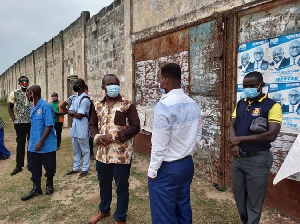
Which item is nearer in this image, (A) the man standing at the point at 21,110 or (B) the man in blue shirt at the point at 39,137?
(B) the man in blue shirt at the point at 39,137

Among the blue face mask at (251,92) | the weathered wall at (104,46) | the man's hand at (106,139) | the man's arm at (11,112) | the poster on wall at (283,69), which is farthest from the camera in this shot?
the weathered wall at (104,46)

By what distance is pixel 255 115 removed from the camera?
8.05 ft

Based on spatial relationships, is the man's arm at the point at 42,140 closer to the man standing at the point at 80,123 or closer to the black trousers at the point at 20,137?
the man standing at the point at 80,123

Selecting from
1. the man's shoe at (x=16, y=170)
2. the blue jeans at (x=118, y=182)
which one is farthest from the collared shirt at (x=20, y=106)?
the blue jeans at (x=118, y=182)

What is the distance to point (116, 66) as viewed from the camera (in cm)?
672

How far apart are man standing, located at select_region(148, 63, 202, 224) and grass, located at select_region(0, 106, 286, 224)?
1144 mm

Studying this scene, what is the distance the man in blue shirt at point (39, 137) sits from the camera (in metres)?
3.61

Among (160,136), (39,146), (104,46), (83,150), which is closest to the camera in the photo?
(160,136)

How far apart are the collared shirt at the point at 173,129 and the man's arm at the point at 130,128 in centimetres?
76

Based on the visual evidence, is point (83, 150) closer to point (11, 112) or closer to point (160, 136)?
point (11, 112)

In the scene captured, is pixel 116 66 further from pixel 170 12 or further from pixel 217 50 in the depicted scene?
pixel 217 50

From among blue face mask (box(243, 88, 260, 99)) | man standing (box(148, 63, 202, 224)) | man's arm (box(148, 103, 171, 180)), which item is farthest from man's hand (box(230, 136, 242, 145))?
man's arm (box(148, 103, 171, 180))

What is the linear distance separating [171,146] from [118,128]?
0.92 m

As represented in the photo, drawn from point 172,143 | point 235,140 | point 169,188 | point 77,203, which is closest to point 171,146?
point 172,143
